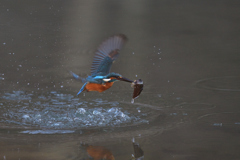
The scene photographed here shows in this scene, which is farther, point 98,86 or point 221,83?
point 221,83

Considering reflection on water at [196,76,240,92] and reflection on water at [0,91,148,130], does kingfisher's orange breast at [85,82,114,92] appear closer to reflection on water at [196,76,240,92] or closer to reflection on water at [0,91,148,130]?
reflection on water at [0,91,148,130]

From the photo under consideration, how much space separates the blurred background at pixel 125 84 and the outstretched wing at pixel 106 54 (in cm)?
45

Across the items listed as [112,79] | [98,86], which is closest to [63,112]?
[98,86]

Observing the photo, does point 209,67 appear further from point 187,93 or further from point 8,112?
point 8,112

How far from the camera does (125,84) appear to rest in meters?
5.14

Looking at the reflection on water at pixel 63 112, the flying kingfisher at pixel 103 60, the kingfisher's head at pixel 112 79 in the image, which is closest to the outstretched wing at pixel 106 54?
the flying kingfisher at pixel 103 60

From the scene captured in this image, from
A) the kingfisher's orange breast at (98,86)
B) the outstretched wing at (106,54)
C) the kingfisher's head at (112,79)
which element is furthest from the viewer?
the outstretched wing at (106,54)

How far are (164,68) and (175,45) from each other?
127cm

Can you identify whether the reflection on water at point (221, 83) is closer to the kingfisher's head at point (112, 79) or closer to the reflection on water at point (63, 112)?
the reflection on water at point (63, 112)

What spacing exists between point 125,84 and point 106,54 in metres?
1.37

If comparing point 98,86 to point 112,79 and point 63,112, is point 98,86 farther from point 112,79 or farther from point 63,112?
point 63,112

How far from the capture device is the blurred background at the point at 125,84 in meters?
3.45

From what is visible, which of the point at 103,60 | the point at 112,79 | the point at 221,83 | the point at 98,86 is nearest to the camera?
the point at 112,79

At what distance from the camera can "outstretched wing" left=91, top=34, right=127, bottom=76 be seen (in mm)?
3762
